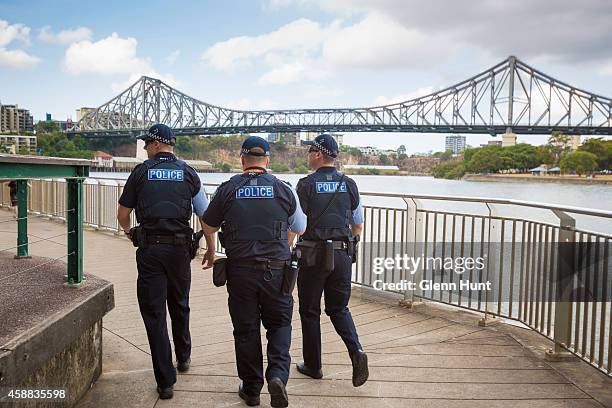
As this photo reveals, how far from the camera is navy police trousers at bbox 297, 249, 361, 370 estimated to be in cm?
366

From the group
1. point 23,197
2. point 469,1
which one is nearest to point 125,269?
point 23,197

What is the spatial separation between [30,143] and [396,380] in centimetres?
2970

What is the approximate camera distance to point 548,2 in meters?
44.7

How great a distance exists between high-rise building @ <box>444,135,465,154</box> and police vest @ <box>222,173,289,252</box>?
1289 inches

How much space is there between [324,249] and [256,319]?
637 mm

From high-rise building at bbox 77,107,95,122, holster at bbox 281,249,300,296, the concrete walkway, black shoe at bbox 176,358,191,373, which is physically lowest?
the concrete walkway

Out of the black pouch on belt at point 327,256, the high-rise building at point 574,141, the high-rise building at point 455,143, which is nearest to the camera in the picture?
the black pouch on belt at point 327,256

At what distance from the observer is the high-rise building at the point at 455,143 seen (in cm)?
3566

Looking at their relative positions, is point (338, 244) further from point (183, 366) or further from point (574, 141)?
point (574, 141)

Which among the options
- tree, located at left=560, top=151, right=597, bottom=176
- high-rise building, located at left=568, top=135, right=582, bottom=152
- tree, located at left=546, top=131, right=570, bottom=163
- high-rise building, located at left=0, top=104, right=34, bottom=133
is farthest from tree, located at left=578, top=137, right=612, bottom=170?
high-rise building, located at left=0, top=104, right=34, bottom=133

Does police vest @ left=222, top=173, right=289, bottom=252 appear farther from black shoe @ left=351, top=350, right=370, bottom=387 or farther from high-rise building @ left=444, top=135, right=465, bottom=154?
high-rise building @ left=444, top=135, right=465, bottom=154

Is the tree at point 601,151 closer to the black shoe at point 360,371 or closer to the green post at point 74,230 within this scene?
the black shoe at point 360,371

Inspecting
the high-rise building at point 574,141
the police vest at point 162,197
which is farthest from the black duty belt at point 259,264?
A: the high-rise building at point 574,141

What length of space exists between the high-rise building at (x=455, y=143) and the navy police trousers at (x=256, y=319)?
107 feet
